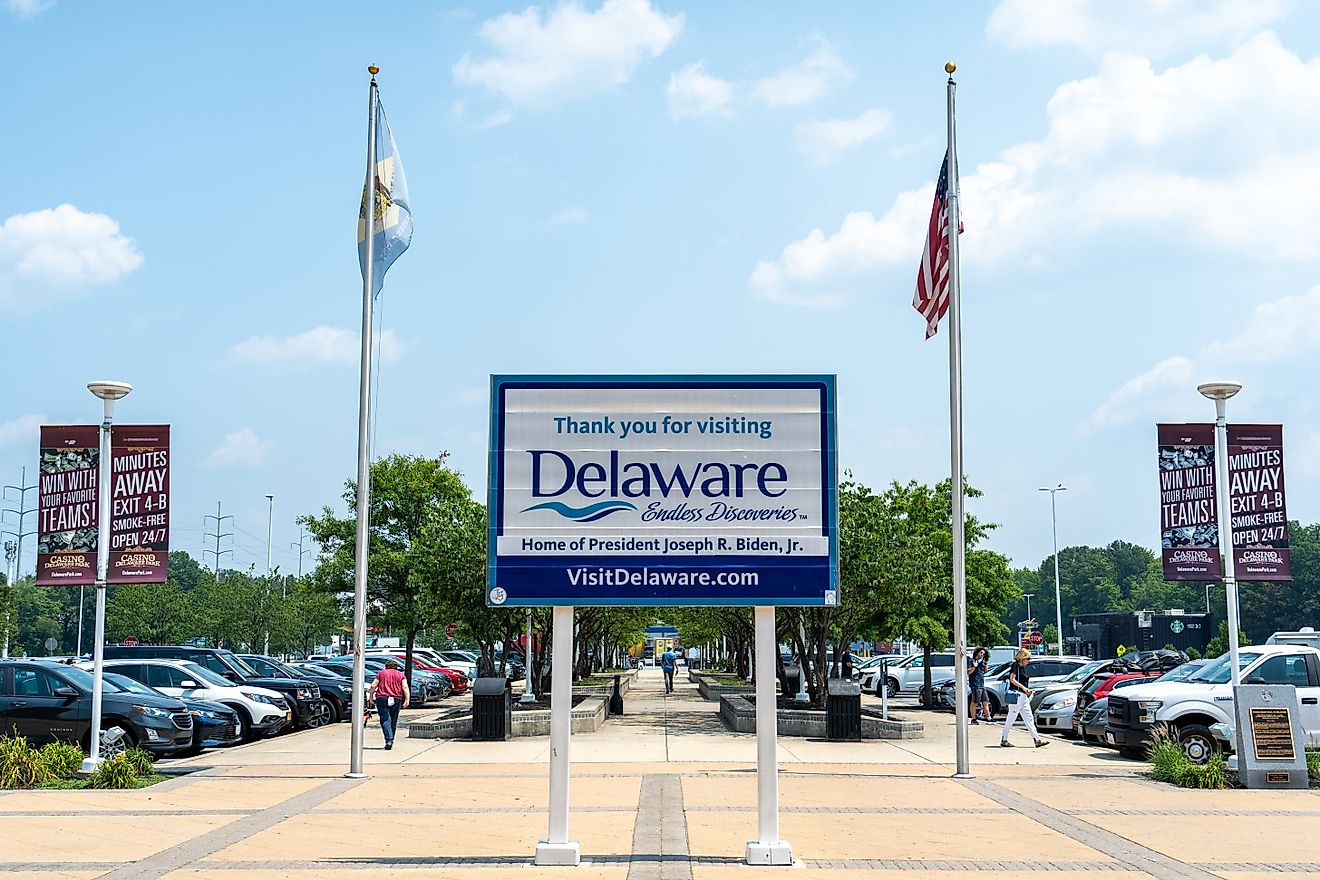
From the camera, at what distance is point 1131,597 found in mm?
167375

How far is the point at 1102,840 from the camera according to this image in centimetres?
1157

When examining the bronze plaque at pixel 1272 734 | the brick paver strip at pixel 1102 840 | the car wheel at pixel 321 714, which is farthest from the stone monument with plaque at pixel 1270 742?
the car wheel at pixel 321 714

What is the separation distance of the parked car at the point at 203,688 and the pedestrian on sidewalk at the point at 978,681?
13670 millimetres

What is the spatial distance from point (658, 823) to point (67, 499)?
997cm

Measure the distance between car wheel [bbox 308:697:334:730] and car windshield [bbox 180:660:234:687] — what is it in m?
3.06

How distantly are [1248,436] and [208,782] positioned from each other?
14.5 m

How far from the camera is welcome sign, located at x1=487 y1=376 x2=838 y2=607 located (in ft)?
34.7

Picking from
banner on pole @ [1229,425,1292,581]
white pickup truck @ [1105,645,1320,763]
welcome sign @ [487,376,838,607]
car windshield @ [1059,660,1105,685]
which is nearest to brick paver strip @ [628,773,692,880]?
welcome sign @ [487,376,838,607]

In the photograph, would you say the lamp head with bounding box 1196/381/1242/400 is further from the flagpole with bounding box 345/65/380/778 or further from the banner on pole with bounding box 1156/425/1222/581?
the flagpole with bounding box 345/65/380/778

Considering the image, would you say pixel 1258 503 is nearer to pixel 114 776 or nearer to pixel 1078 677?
pixel 1078 677

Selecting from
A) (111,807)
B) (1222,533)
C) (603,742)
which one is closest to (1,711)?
(111,807)

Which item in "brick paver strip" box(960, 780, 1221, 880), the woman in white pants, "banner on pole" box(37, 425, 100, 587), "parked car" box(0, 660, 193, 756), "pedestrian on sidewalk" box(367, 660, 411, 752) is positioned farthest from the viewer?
the woman in white pants

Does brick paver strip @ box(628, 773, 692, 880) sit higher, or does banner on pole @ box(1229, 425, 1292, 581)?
banner on pole @ box(1229, 425, 1292, 581)

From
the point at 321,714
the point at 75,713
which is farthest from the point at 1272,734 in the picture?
the point at 321,714
